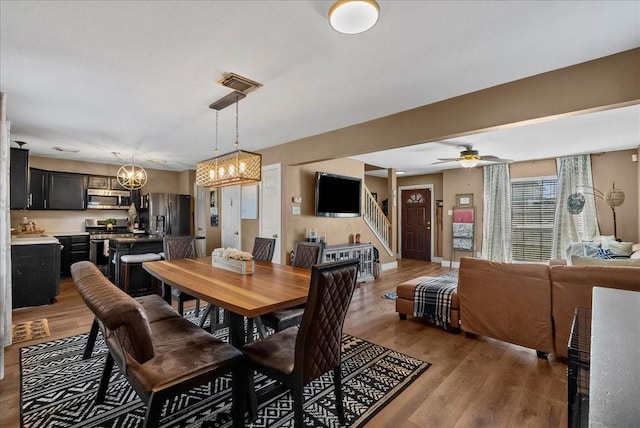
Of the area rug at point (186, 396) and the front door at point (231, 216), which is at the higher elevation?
the front door at point (231, 216)

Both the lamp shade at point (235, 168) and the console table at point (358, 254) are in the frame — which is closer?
the lamp shade at point (235, 168)

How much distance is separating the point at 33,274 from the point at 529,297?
5957mm

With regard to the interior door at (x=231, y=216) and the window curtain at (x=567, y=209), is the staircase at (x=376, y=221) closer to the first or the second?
the interior door at (x=231, y=216)

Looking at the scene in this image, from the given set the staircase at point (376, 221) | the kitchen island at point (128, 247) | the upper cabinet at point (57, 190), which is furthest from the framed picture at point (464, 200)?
the upper cabinet at point (57, 190)

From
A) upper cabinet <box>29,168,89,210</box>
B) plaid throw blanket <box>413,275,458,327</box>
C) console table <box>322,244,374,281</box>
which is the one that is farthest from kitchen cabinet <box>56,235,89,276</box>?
plaid throw blanket <box>413,275,458,327</box>

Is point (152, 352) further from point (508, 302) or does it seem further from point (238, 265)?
point (508, 302)

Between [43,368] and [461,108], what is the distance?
4.41 meters

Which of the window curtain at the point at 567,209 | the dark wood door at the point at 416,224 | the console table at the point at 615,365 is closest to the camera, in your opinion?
the console table at the point at 615,365

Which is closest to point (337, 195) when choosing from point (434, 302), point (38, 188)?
point (434, 302)

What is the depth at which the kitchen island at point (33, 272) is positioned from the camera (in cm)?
380

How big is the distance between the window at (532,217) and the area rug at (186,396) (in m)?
5.37

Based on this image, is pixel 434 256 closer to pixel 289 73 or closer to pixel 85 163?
pixel 289 73

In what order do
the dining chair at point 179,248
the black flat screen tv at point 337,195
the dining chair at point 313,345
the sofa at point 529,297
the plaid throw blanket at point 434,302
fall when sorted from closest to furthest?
the dining chair at point 313,345, the sofa at point 529,297, the plaid throw blanket at point 434,302, the dining chair at point 179,248, the black flat screen tv at point 337,195

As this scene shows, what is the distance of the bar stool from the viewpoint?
419 centimetres
